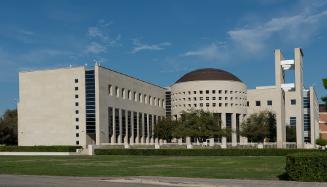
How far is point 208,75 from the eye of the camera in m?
114

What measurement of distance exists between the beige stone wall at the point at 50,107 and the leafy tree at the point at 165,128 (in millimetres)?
22414

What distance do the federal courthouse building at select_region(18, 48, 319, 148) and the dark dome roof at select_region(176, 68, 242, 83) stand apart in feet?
0.88

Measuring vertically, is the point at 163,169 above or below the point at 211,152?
above

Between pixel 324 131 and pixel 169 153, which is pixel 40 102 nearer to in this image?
pixel 169 153

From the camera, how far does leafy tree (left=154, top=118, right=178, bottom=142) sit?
106 m

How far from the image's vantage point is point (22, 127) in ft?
313

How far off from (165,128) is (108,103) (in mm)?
17614

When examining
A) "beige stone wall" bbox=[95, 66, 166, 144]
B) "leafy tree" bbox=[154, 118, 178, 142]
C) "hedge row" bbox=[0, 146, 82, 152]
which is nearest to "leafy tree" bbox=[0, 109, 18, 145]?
"beige stone wall" bbox=[95, 66, 166, 144]

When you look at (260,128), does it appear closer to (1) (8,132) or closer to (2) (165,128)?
(2) (165,128)

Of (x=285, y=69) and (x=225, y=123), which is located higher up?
(x=285, y=69)

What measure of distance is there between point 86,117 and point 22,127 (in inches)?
553

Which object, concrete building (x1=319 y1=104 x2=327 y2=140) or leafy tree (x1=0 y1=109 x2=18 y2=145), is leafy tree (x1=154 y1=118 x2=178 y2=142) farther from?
concrete building (x1=319 y1=104 x2=327 y2=140)

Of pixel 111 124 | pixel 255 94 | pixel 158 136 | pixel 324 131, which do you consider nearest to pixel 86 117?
pixel 111 124

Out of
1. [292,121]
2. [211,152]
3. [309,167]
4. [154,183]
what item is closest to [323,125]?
[292,121]
